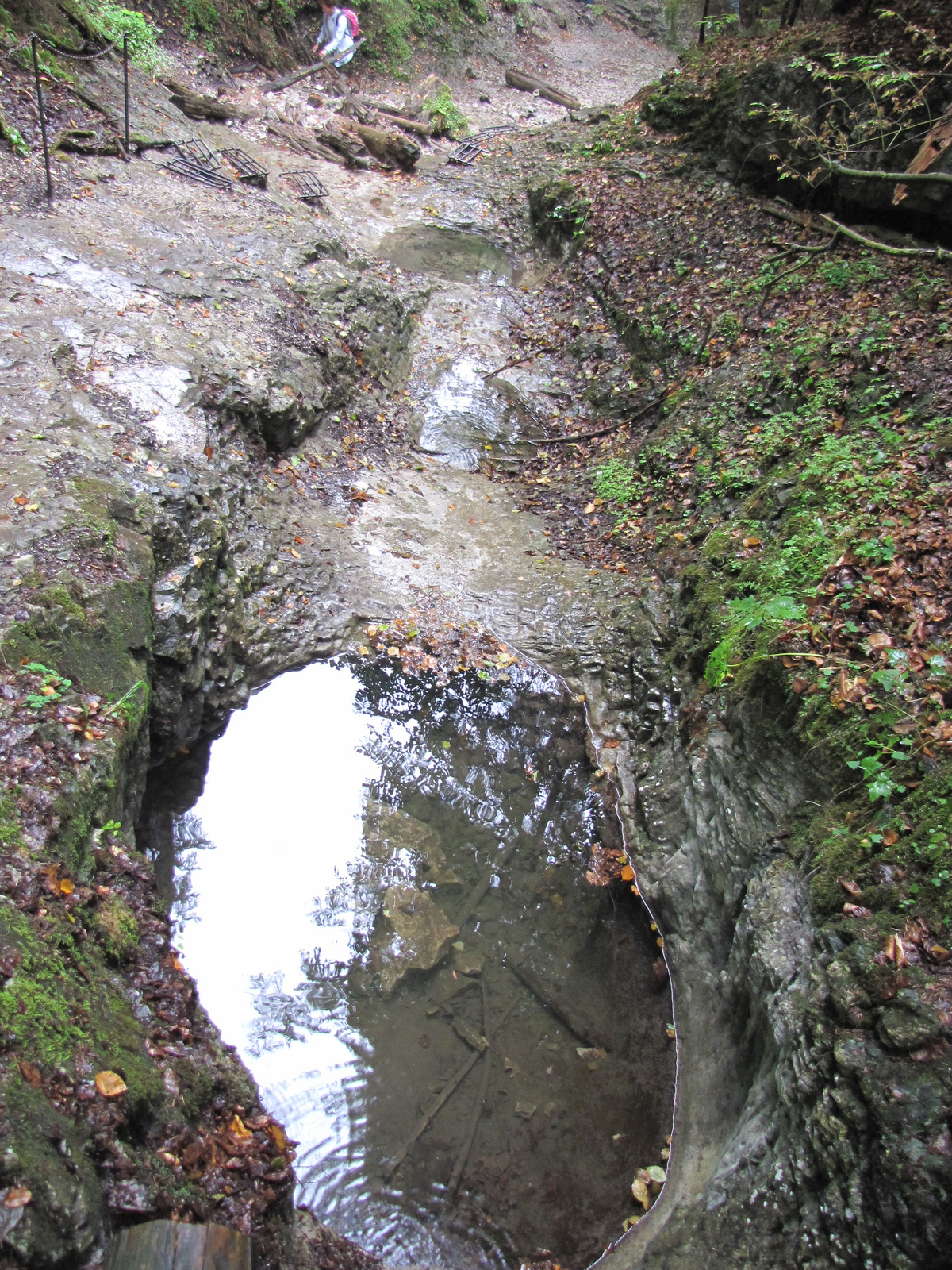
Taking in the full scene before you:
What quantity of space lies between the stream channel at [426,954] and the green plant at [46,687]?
147 cm

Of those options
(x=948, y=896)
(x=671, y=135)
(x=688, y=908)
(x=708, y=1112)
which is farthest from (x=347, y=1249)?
(x=671, y=135)

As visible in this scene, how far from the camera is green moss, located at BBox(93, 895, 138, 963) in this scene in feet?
10.9

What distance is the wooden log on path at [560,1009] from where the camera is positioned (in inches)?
180

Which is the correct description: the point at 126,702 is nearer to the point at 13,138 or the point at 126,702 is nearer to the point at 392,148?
the point at 13,138

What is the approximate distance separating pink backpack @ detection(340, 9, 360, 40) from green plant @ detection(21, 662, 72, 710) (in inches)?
735

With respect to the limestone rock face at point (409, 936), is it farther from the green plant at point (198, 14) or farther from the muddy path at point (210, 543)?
the green plant at point (198, 14)

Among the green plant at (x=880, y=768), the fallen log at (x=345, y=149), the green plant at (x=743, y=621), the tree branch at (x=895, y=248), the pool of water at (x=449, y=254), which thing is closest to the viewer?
the green plant at (x=880, y=768)

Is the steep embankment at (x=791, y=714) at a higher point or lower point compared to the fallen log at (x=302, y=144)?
lower

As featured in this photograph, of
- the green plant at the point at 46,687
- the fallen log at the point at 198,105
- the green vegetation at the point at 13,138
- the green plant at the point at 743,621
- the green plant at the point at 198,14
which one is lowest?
the green plant at the point at 743,621

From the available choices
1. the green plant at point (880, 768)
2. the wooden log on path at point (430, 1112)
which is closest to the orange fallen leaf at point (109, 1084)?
the wooden log on path at point (430, 1112)

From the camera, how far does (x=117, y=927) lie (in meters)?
3.42

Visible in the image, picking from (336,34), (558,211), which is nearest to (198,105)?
(336,34)

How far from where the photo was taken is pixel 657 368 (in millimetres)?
9656

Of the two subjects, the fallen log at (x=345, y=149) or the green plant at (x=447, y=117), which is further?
the green plant at (x=447, y=117)
